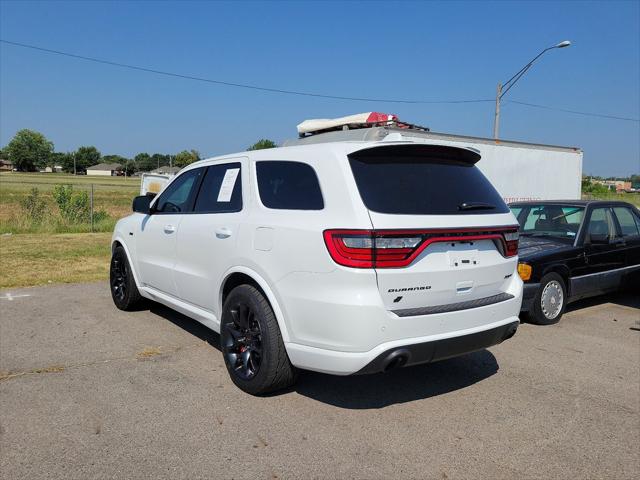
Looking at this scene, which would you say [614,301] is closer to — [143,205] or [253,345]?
[253,345]

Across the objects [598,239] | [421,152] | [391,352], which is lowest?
[391,352]

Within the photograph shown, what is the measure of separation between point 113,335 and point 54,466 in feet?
8.61

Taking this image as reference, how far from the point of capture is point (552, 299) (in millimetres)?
6293

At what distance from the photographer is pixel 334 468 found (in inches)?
117

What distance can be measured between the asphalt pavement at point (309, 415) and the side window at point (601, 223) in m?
1.91

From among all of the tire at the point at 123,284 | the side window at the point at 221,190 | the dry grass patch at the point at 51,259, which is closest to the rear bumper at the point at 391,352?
the side window at the point at 221,190

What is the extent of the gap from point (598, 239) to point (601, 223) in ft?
1.19

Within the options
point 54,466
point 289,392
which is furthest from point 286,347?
point 54,466

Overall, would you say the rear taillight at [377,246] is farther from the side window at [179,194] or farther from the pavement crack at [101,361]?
the pavement crack at [101,361]

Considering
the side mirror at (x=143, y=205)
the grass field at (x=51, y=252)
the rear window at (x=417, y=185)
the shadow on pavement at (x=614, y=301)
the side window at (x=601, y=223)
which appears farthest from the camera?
the grass field at (x=51, y=252)

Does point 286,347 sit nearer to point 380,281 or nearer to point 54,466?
point 380,281

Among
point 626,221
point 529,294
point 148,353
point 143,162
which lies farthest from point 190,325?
point 143,162

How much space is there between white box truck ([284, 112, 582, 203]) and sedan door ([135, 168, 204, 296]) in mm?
3942

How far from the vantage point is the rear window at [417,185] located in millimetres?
3383
